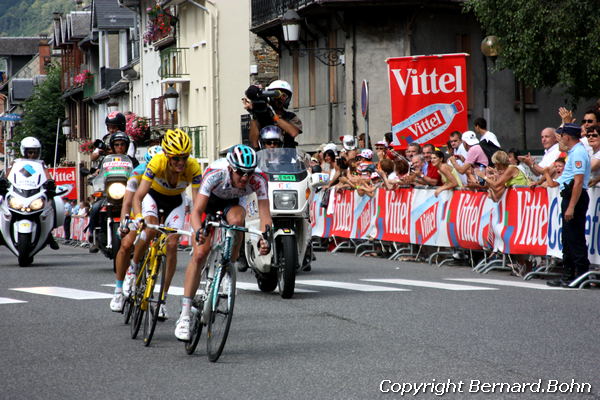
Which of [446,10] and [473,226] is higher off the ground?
[446,10]

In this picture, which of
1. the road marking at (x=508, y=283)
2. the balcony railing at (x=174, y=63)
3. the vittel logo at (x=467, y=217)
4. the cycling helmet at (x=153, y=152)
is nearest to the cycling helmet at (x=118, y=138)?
the road marking at (x=508, y=283)

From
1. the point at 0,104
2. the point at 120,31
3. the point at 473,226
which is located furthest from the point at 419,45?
the point at 0,104

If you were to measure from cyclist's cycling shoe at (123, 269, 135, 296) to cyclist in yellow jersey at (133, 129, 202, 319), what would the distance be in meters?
0.35

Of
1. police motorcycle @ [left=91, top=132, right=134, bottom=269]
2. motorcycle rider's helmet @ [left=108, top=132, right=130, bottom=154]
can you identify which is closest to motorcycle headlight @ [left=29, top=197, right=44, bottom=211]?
police motorcycle @ [left=91, top=132, right=134, bottom=269]

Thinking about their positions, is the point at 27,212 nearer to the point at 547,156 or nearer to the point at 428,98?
the point at 428,98

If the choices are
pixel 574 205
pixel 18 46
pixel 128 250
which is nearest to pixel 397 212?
pixel 574 205

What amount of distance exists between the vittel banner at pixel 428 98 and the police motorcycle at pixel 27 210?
6198mm

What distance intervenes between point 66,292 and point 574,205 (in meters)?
5.89

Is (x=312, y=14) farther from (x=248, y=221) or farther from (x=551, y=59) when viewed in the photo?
(x=248, y=221)

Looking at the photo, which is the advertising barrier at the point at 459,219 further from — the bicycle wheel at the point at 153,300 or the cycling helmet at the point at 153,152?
the bicycle wheel at the point at 153,300

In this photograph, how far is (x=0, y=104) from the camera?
507 ft

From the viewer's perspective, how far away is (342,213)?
77.1ft

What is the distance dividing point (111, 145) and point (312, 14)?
22219 millimetres

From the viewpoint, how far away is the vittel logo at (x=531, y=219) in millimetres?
16141
